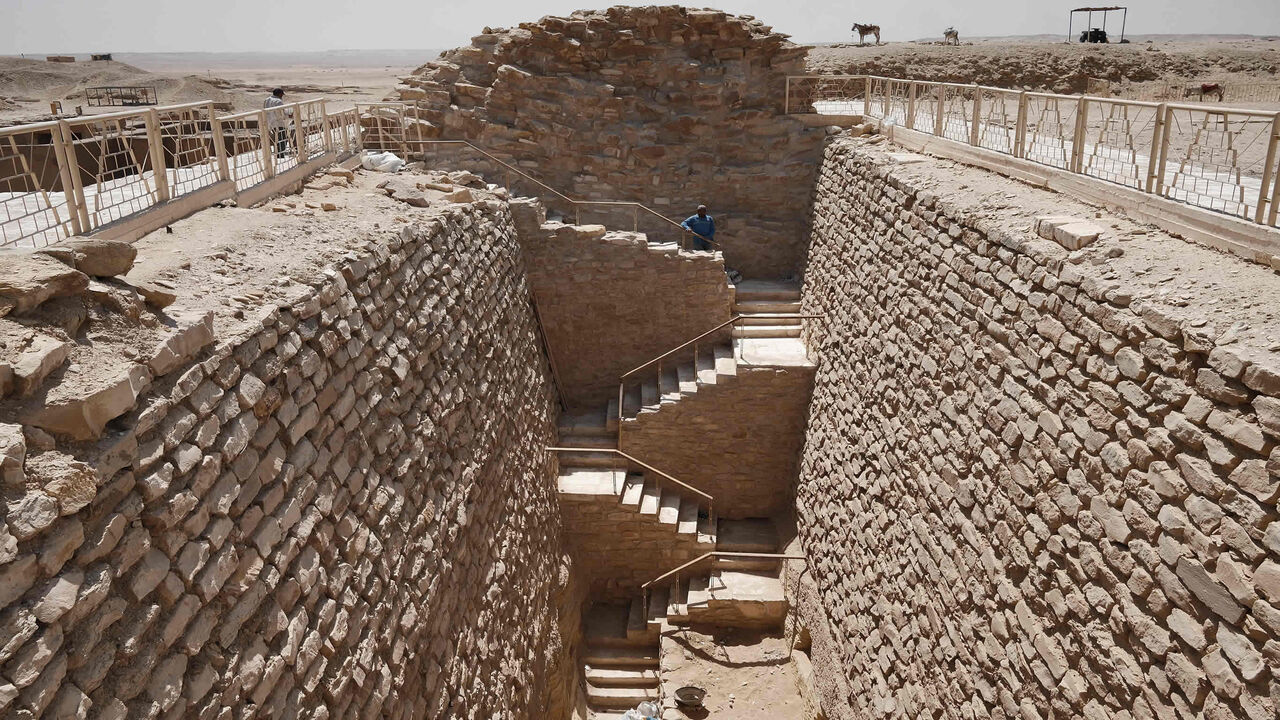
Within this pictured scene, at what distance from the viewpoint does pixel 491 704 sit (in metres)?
6.96

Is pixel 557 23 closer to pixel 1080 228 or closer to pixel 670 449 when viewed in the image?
pixel 670 449

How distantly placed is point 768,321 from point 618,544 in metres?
4.09

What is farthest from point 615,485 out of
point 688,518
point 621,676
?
point 621,676

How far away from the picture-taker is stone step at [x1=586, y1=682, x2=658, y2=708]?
1000cm

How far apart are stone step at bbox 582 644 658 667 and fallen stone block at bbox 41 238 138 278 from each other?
779 cm

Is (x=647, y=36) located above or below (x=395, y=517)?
above

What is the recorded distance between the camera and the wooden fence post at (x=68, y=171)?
5.18m

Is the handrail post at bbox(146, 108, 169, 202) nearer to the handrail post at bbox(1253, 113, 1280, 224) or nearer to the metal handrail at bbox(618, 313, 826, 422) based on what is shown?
the metal handrail at bbox(618, 313, 826, 422)

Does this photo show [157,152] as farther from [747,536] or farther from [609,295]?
[747,536]

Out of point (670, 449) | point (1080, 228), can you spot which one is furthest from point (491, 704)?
point (1080, 228)

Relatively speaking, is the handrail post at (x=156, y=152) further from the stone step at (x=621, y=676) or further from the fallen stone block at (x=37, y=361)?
the stone step at (x=621, y=676)

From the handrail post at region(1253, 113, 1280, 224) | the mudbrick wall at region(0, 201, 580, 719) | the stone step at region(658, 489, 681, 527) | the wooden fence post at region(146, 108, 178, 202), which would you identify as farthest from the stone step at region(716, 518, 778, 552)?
Result: the wooden fence post at region(146, 108, 178, 202)

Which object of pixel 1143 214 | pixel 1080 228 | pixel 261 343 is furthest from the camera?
pixel 1143 214

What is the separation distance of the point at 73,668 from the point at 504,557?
5006 mm
